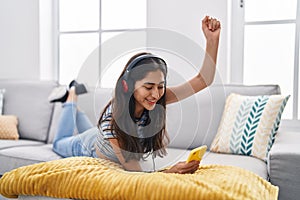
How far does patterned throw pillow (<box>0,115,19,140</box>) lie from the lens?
2545 millimetres

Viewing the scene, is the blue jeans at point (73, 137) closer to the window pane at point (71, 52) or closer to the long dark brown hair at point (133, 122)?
the long dark brown hair at point (133, 122)

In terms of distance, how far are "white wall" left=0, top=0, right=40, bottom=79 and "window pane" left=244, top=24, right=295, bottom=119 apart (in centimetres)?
159

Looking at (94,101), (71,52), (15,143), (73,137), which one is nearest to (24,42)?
(71,52)

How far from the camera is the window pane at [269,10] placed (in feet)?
7.94

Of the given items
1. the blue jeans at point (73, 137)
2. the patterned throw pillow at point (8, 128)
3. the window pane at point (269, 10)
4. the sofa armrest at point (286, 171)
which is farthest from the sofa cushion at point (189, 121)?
the patterned throw pillow at point (8, 128)

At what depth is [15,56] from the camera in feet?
10.5

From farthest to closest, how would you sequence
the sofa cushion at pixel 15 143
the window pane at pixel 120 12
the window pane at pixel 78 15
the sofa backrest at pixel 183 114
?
the window pane at pixel 78 15 → the sofa cushion at pixel 15 143 → the window pane at pixel 120 12 → the sofa backrest at pixel 183 114

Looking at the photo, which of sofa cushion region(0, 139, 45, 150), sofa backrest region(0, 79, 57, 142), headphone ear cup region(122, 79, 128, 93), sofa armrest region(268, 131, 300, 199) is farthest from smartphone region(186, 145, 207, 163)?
sofa backrest region(0, 79, 57, 142)

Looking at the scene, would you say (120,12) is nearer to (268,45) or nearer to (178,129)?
(268,45)

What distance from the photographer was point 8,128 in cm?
256

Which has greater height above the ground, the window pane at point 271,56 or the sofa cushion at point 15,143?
the window pane at point 271,56

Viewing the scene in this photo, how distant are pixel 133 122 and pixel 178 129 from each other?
0.14m

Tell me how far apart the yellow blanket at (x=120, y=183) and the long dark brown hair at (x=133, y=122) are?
72mm

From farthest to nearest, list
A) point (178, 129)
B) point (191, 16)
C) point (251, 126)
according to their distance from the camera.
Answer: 1. point (191, 16)
2. point (251, 126)
3. point (178, 129)
